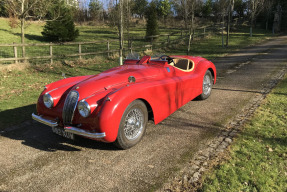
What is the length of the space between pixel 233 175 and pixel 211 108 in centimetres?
278

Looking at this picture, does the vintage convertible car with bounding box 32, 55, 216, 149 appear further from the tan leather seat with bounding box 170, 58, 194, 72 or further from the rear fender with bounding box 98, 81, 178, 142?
the tan leather seat with bounding box 170, 58, 194, 72

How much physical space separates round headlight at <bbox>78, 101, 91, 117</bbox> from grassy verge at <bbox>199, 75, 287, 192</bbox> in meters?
1.91

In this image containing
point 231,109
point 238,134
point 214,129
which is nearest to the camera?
point 238,134

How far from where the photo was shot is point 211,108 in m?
5.49

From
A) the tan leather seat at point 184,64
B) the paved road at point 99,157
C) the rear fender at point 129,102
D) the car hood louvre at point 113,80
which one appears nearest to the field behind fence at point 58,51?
the paved road at point 99,157

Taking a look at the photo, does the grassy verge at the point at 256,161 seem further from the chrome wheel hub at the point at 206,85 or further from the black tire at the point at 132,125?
the chrome wheel hub at the point at 206,85

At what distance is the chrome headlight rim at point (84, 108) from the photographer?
10.7 ft

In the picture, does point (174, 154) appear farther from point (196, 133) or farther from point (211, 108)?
point (211, 108)

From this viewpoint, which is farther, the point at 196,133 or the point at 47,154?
the point at 196,133

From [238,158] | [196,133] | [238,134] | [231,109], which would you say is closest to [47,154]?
[196,133]

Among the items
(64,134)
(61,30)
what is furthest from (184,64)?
(61,30)

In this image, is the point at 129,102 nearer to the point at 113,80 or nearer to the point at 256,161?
the point at 113,80

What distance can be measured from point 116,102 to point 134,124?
638 millimetres

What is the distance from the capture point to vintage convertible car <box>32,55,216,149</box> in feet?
10.7
